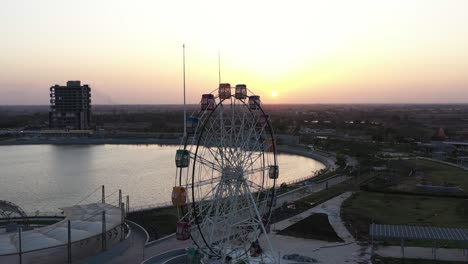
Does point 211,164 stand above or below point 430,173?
above

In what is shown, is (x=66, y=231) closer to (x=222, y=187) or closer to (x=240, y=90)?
(x=222, y=187)

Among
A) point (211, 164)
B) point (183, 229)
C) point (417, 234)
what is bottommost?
point (417, 234)

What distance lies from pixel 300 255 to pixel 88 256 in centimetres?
1014

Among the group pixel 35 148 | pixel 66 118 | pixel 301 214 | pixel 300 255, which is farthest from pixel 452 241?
pixel 66 118

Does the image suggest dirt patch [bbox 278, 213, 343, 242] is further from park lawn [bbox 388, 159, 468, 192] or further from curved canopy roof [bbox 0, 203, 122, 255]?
park lawn [bbox 388, 159, 468, 192]

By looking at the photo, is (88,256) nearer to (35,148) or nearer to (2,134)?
(35,148)

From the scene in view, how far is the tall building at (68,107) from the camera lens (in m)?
127

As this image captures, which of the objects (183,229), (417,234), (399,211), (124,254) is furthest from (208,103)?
(399,211)

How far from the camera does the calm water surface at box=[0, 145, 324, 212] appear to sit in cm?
4206

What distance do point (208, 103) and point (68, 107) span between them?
114 m

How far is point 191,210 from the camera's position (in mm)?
20266

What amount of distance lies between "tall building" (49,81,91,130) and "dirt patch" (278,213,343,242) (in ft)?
346

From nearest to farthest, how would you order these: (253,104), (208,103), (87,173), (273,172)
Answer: (208,103) < (273,172) < (253,104) < (87,173)

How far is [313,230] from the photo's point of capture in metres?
28.8
